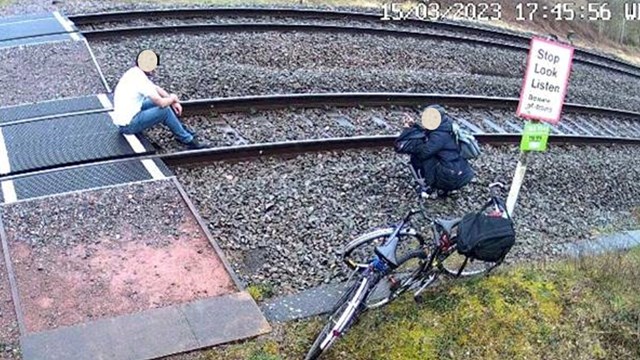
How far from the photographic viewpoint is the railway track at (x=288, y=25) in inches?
499

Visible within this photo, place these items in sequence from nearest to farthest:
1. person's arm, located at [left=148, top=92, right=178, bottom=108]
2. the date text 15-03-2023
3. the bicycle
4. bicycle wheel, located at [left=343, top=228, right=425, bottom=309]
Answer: the bicycle < bicycle wheel, located at [left=343, top=228, right=425, bottom=309] < person's arm, located at [left=148, top=92, right=178, bottom=108] < the date text 15-03-2023

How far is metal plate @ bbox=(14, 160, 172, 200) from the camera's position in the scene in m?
7.33

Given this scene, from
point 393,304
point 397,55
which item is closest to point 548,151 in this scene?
point 397,55

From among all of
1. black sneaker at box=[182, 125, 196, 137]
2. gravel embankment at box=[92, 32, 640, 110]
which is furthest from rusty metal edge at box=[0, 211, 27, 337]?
gravel embankment at box=[92, 32, 640, 110]

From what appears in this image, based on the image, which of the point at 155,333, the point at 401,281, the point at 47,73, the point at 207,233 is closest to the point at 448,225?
the point at 401,281

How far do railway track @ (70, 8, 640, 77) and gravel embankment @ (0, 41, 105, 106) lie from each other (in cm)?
95

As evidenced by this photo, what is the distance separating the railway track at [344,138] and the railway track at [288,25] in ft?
11.5

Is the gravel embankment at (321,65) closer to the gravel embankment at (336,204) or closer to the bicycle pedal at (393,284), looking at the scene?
the gravel embankment at (336,204)

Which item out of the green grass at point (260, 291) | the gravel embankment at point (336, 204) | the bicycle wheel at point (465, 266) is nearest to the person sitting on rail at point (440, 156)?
the gravel embankment at point (336, 204)

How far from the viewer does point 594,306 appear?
243 inches

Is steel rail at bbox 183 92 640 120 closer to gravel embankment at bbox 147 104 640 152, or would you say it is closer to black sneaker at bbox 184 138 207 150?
gravel embankment at bbox 147 104 640 152

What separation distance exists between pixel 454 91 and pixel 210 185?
19.6 ft

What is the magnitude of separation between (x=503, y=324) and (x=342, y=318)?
149 cm

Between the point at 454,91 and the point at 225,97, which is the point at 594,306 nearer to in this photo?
the point at 225,97
